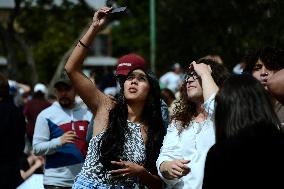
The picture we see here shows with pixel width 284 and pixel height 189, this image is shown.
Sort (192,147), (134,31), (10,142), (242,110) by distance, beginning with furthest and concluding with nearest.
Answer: (134,31)
(10,142)
(192,147)
(242,110)

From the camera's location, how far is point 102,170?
5.62m

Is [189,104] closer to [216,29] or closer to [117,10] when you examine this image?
[117,10]

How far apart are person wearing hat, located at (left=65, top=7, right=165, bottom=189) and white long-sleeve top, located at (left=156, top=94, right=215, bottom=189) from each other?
0.95ft

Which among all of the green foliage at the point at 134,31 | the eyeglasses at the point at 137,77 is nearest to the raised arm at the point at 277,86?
the eyeglasses at the point at 137,77

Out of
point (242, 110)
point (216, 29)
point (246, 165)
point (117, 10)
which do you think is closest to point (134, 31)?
point (216, 29)

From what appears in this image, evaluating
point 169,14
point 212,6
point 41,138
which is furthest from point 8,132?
point 169,14

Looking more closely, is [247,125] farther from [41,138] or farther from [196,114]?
[41,138]

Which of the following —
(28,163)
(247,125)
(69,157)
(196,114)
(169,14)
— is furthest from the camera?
(169,14)

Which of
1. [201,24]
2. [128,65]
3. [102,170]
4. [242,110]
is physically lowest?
[102,170]

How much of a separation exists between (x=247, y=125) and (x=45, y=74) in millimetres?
52516

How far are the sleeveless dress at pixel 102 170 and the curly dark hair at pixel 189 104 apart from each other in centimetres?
36

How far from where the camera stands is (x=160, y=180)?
19.2ft

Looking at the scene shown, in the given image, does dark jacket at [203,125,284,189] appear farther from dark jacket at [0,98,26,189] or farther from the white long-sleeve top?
dark jacket at [0,98,26,189]

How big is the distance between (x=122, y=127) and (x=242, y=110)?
176cm
